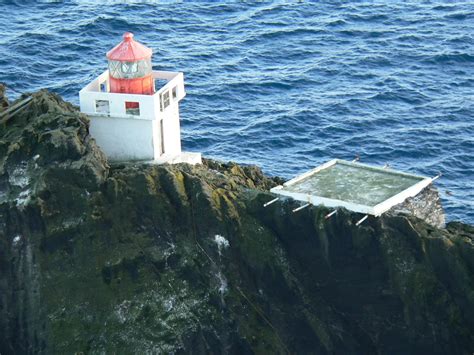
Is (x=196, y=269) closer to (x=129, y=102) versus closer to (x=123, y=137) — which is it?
(x=123, y=137)

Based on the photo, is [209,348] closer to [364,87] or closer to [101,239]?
[101,239]

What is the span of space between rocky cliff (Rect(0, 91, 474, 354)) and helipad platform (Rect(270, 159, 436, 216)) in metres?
0.52

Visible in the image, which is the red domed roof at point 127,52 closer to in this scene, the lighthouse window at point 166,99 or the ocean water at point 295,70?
the lighthouse window at point 166,99

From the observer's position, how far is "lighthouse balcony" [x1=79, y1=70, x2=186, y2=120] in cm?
5131

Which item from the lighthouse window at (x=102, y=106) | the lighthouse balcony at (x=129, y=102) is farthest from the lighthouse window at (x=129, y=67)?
the lighthouse window at (x=102, y=106)

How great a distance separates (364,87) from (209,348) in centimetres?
3206

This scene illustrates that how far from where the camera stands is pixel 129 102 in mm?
51719

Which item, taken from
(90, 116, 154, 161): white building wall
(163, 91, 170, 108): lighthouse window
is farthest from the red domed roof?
(90, 116, 154, 161): white building wall

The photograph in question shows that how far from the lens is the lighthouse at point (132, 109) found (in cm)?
5122

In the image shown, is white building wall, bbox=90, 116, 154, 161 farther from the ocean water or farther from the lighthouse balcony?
the ocean water

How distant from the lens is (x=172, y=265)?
162 ft

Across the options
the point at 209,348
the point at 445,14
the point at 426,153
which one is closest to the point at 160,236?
the point at 209,348

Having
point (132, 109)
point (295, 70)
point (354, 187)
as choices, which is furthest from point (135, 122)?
point (295, 70)

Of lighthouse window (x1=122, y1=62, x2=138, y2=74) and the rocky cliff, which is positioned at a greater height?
lighthouse window (x1=122, y1=62, x2=138, y2=74)
